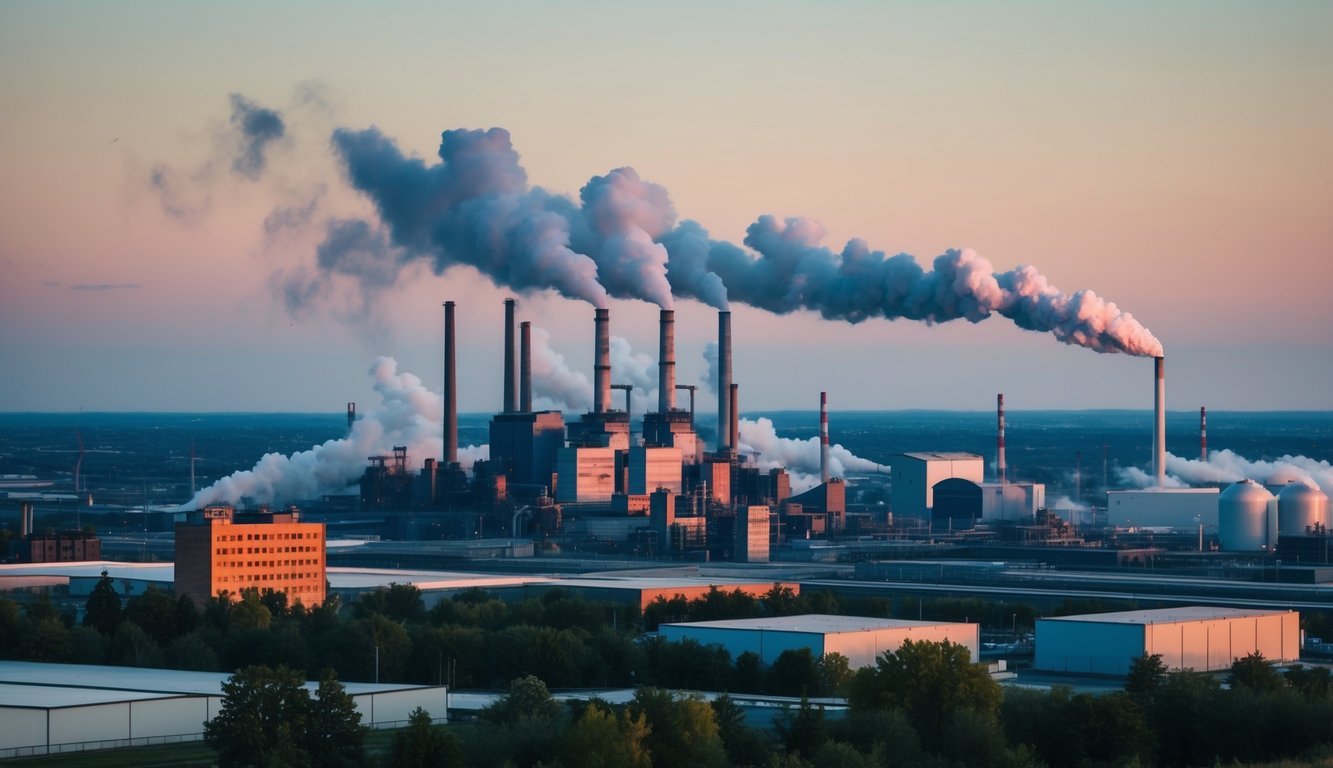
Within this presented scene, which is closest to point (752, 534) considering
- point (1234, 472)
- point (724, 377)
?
point (724, 377)

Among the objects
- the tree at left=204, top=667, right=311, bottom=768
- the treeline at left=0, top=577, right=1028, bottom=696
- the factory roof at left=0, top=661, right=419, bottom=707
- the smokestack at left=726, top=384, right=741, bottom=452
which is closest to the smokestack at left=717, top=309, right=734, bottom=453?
the smokestack at left=726, top=384, right=741, bottom=452

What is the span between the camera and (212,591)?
202 feet

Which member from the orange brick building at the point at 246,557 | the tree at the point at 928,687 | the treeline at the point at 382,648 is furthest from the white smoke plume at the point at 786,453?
the tree at the point at 928,687

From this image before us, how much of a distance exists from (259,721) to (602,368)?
204 feet

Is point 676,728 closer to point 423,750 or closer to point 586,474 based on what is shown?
point 423,750

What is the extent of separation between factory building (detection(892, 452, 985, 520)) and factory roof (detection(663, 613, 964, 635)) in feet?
148

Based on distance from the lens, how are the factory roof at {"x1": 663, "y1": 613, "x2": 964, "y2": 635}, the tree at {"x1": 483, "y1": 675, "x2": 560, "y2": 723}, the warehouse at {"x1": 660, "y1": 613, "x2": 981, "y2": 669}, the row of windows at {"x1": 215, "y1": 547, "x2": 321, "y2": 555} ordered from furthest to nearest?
the row of windows at {"x1": 215, "y1": 547, "x2": 321, "y2": 555} → the factory roof at {"x1": 663, "y1": 613, "x2": 964, "y2": 635} → the warehouse at {"x1": 660, "y1": 613, "x2": 981, "y2": 669} → the tree at {"x1": 483, "y1": 675, "x2": 560, "y2": 723}

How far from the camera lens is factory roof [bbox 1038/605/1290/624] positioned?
51.6 meters

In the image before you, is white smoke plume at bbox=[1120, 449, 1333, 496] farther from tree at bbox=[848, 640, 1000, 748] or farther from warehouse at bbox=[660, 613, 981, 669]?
tree at bbox=[848, 640, 1000, 748]

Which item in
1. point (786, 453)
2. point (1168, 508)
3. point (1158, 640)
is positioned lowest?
point (1158, 640)

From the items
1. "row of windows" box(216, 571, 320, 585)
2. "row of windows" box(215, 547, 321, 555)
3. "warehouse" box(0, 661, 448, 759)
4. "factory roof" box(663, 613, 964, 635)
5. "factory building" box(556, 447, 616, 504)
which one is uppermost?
"factory building" box(556, 447, 616, 504)

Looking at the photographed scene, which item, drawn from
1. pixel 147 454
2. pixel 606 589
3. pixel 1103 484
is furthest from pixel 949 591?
pixel 147 454

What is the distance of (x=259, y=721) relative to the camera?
3466cm

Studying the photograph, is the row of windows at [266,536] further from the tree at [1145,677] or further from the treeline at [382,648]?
the tree at [1145,677]
